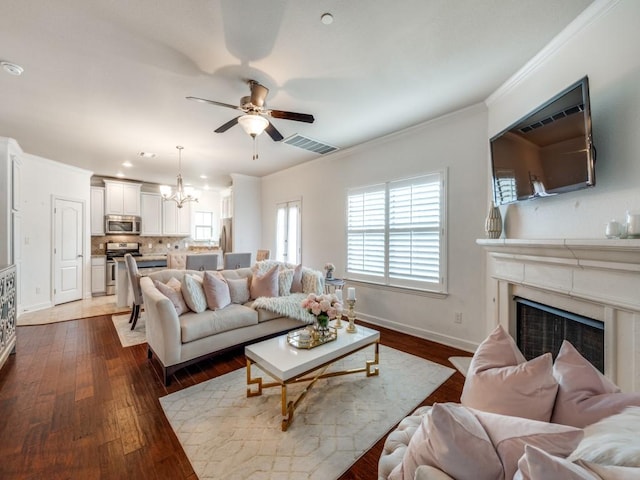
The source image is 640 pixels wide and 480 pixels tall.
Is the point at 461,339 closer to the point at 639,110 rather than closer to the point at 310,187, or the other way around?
the point at 639,110

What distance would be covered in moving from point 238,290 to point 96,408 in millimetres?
1632

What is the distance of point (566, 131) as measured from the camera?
69.7 inches

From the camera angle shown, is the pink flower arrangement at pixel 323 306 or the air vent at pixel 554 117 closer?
the air vent at pixel 554 117

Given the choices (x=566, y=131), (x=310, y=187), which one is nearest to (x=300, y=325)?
(x=310, y=187)

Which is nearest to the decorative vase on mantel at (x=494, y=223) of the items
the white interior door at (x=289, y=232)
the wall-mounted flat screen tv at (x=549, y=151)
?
the wall-mounted flat screen tv at (x=549, y=151)

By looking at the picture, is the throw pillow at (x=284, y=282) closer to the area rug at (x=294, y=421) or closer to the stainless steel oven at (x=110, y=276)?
the area rug at (x=294, y=421)

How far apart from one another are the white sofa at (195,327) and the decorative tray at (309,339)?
85 cm

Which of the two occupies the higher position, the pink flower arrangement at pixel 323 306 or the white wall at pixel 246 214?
the white wall at pixel 246 214

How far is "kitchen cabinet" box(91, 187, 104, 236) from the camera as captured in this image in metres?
6.07

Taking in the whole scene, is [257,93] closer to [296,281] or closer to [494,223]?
[296,281]

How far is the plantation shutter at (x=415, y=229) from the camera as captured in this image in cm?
340

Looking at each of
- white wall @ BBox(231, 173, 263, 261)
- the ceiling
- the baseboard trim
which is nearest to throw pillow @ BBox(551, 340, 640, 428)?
the ceiling

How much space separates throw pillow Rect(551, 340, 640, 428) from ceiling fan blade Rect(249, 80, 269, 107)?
2.72 m

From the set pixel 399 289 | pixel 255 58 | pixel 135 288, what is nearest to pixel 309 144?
pixel 255 58
